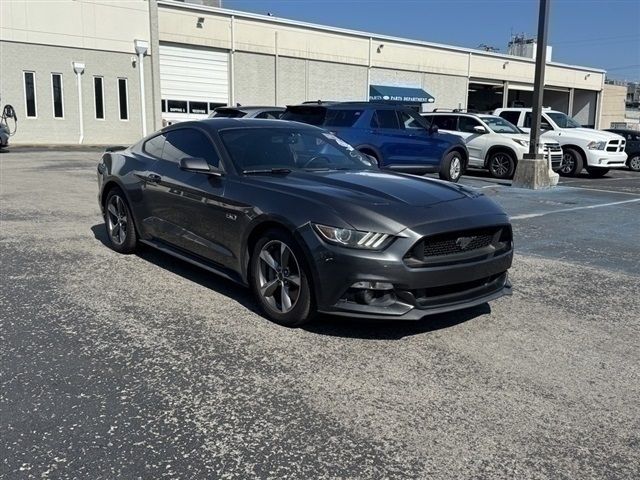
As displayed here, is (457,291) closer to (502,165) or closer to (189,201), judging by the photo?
(189,201)

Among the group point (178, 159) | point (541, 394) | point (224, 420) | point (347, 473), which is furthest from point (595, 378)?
point (178, 159)

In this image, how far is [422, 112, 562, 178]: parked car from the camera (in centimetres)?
1667

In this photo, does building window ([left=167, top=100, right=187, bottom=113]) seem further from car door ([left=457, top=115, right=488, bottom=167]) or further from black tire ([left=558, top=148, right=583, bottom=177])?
black tire ([left=558, top=148, right=583, bottom=177])

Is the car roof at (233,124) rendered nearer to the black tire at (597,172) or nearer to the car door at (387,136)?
the car door at (387,136)

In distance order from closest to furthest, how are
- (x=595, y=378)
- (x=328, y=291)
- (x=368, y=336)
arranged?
(x=595, y=378) → (x=328, y=291) → (x=368, y=336)

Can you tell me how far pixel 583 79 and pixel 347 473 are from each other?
57917 mm

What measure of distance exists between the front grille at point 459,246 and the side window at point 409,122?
29.8 ft

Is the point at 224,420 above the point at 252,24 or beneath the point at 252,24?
beneath

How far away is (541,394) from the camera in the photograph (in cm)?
371

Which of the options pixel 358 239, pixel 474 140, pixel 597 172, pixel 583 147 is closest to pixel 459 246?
pixel 358 239

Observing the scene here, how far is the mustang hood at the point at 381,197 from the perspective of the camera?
4316 millimetres

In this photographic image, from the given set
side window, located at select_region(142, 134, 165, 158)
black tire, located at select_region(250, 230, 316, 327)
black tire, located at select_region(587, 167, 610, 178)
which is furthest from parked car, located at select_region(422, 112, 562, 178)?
black tire, located at select_region(250, 230, 316, 327)

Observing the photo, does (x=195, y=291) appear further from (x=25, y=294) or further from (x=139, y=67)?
(x=139, y=67)

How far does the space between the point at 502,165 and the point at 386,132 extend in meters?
5.04
